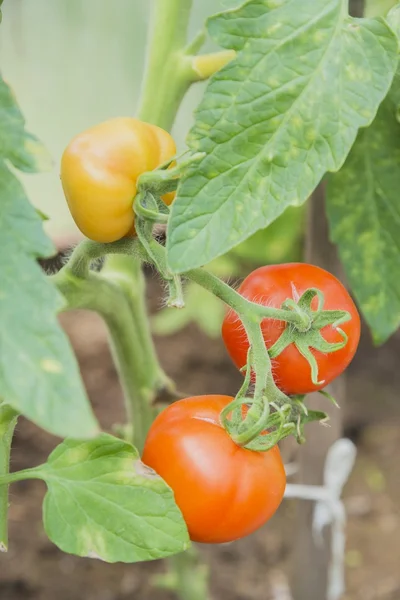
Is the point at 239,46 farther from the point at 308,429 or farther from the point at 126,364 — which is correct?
the point at 308,429

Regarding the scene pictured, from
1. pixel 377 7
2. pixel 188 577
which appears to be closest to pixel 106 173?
pixel 377 7

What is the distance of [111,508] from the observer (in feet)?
1.86

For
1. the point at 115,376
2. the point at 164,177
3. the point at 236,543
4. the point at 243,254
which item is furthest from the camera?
the point at 115,376

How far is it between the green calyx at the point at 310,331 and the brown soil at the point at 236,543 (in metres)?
1.09

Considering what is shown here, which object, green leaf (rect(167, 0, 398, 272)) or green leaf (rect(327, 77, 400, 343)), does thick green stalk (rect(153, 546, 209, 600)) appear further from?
green leaf (rect(167, 0, 398, 272))

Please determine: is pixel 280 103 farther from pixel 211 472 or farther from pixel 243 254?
pixel 243 254

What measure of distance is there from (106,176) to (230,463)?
0.23 m

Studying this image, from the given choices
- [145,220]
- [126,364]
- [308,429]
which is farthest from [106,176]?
[308,429]

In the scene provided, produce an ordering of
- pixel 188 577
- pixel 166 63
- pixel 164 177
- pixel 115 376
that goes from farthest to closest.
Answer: pixel 115 376, pixel 188 577, pixel 166 63, pixel 164 177

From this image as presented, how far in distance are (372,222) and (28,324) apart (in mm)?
458

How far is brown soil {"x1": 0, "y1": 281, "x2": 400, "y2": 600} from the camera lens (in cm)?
151

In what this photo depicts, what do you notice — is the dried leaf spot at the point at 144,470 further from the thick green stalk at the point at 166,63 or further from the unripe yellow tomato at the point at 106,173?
the thick green stalk at the point at 166,63

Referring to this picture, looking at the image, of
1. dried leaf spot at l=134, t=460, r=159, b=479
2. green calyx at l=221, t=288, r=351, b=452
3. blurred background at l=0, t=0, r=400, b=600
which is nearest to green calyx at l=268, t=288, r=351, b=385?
green calyx at l=221, t=288, r=351, b=452

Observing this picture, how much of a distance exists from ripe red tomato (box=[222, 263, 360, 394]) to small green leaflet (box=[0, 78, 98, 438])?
0.70 ft
